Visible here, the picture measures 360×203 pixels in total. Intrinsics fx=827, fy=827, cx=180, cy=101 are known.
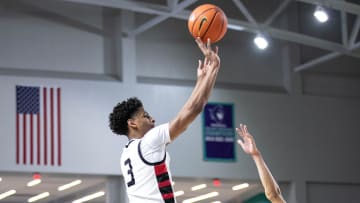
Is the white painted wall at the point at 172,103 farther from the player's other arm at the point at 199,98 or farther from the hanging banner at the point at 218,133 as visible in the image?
the player's other arm at the point at 199,98

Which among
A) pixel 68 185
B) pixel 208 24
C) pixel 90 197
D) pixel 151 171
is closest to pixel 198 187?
pixel 90 197

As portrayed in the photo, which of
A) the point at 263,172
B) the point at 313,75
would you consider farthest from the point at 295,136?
the point at 263,172

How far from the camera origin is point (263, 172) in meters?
6.23

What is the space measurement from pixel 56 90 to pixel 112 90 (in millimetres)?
1229

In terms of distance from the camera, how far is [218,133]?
730 inches

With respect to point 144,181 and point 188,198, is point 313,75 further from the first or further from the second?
point 144,181

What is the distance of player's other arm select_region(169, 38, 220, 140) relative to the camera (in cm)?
582

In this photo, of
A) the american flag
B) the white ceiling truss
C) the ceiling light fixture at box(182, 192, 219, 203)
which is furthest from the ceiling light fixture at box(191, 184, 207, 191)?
the american flag

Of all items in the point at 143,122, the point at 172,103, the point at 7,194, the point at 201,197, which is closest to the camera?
the point at 143,122

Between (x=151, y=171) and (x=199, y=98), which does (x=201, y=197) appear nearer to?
(x=151, y=171)

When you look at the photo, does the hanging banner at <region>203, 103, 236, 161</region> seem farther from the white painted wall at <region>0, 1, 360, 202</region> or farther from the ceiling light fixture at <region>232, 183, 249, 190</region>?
the ceiling light fixture at <region>232, 183, 249, 190</region>

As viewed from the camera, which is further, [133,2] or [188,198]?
[188,198]

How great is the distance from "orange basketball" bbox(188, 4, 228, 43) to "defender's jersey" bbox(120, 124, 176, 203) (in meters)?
1.54

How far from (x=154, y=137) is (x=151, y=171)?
28 centimetres
